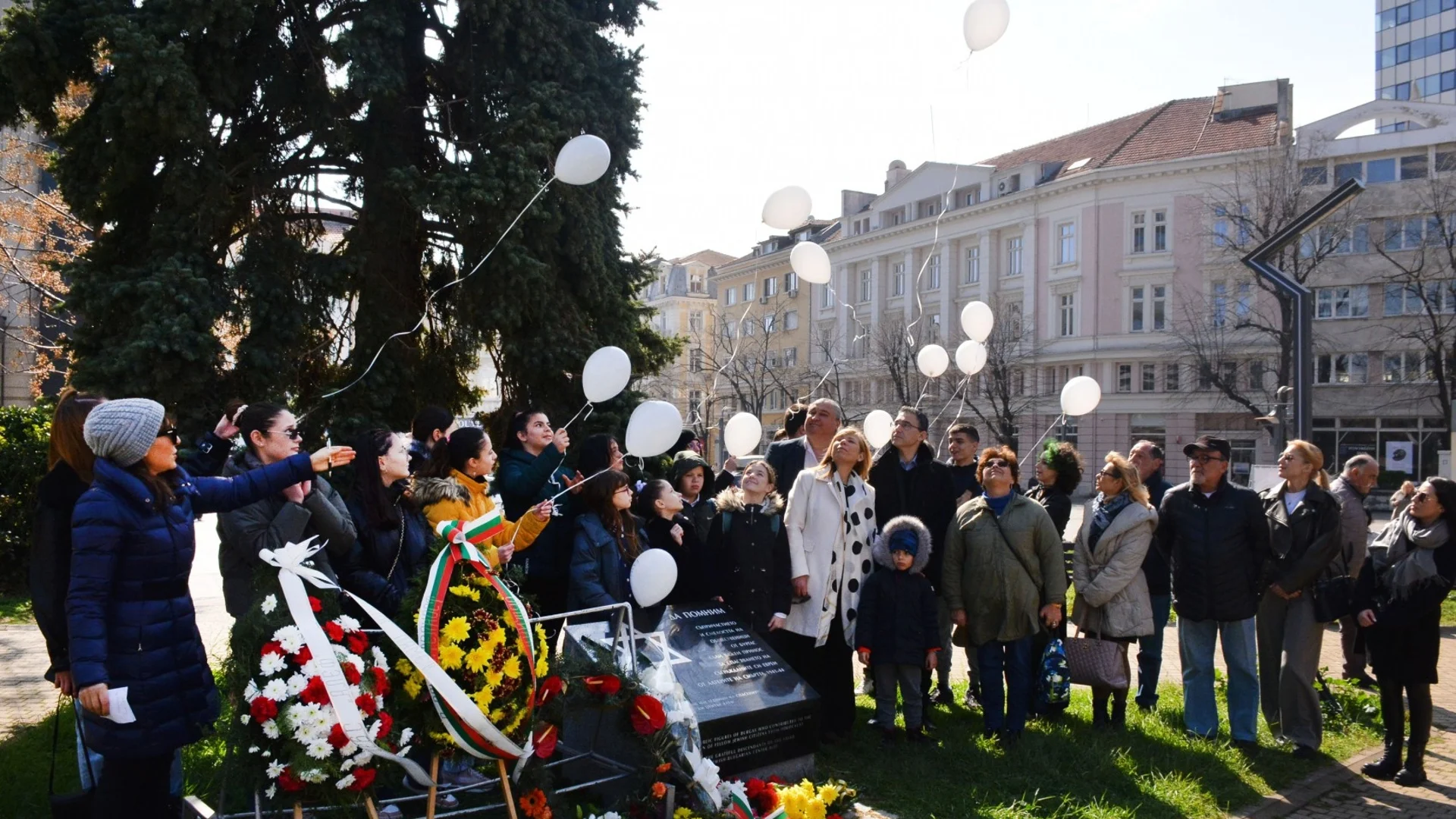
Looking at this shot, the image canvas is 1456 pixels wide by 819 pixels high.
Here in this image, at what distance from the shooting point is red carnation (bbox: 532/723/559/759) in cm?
446

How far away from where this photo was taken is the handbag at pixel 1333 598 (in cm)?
687

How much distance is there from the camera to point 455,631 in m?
4.09

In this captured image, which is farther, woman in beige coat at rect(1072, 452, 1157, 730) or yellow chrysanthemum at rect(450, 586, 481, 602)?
woman in beige coat at rect(1072, 452, 1157, 730)

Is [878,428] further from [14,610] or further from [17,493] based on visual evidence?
[17,493]

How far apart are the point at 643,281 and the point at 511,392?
8.61 ft

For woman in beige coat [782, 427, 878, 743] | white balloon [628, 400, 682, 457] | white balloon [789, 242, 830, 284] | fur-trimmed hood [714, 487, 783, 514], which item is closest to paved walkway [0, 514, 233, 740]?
white balloon [628, 400, 682, 457]

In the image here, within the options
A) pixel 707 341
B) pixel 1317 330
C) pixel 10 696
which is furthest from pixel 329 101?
pixel 707 341

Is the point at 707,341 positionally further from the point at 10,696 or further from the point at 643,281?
the point at 10,696

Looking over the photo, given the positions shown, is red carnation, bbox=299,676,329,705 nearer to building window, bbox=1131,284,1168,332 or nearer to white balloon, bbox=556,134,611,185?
white balloon, bbox=556,134,611,185

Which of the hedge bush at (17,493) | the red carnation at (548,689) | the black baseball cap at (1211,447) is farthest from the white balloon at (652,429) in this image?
the hedge bush at (17,493)

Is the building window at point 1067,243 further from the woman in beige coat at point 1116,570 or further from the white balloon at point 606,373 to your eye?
the white balloon at point 606,373

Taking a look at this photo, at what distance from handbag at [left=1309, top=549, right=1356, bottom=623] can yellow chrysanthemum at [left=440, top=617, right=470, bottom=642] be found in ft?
18.8

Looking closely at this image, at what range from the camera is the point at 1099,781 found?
630cm

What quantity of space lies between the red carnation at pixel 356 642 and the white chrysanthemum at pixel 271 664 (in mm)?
250
